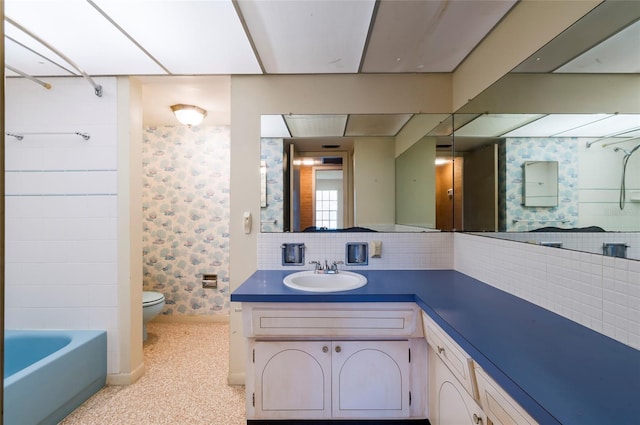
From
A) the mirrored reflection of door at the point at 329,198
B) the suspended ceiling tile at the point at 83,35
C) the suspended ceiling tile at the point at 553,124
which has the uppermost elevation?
the suspended ceiling tile at the point at 83,35

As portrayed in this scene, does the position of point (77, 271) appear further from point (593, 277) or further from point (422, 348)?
point (593, 277)

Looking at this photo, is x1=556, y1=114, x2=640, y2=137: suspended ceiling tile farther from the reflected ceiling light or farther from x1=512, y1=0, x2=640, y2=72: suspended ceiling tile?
the reflected ceiling light

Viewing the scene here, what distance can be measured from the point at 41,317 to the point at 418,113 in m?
3.09

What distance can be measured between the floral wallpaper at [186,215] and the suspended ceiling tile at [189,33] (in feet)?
4.19

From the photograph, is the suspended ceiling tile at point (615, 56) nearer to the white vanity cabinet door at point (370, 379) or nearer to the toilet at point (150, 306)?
the white vanity cabinet door at point (370, 379)

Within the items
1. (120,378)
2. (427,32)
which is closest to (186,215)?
(120,378)

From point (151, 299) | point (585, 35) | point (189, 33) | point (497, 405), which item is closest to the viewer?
point (497, 405)

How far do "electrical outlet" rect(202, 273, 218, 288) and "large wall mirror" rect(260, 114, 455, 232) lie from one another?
152cm

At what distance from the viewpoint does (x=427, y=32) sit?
4.89 ft

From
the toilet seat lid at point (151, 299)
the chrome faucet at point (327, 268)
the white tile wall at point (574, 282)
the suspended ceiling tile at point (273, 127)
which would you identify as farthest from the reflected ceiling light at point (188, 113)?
the white tile wall at point (574, 282)

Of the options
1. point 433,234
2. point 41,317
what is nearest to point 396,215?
point 433,234

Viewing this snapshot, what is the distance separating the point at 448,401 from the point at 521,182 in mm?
1072

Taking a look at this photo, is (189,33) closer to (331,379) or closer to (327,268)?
(327,268)

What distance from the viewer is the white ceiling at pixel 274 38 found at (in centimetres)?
109
